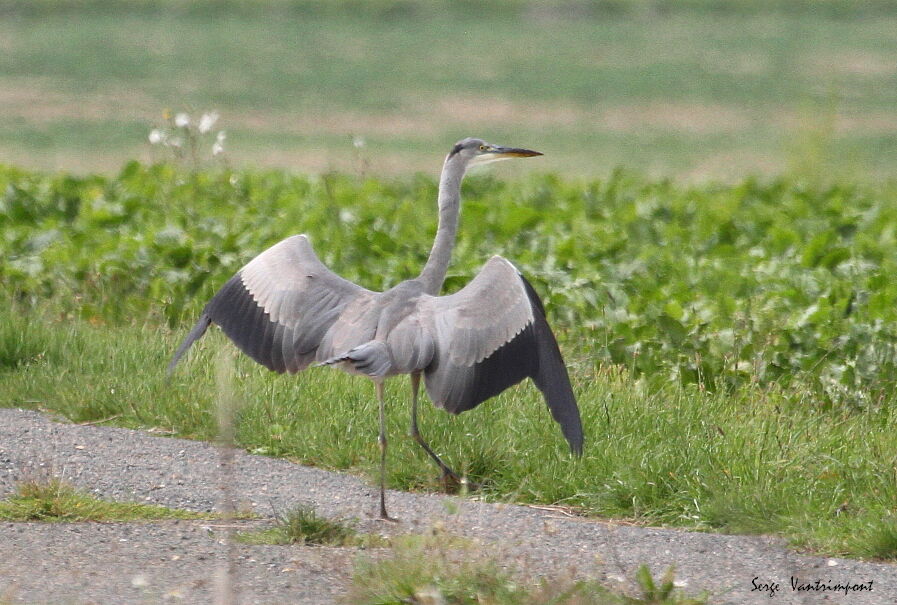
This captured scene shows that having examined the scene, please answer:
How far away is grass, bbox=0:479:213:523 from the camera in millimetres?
5344

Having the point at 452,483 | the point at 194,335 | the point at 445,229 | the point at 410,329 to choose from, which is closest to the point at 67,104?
the point at 194,335

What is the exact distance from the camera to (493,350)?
5672mm

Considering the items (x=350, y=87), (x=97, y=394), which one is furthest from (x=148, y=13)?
(x=97, y=394)

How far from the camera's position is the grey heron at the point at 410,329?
18.5 feet

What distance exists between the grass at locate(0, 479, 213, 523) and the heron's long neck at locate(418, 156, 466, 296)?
4.83ft

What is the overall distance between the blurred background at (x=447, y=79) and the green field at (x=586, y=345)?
10.7 metres

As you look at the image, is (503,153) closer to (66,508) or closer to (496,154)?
(496,154)

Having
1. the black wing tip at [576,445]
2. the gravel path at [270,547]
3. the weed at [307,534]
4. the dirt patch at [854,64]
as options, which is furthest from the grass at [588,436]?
the dirt patch at [854,64]

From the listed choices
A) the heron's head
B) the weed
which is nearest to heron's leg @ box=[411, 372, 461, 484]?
the weed

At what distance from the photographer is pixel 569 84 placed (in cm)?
4000

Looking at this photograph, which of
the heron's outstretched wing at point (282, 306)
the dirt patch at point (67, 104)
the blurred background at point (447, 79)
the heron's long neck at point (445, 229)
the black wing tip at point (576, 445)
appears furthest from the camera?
the dirt patch at point (67, 104)

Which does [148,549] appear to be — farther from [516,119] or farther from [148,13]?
[148,13]

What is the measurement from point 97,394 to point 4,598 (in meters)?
2.90

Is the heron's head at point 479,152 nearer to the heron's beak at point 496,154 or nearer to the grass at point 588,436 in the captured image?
the heron's beak at point 496,154
